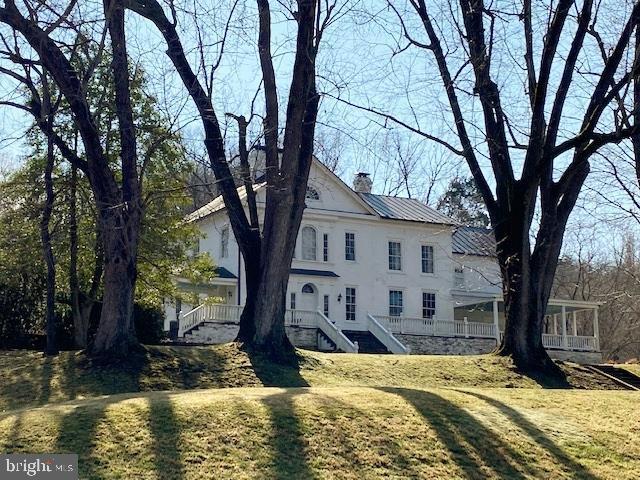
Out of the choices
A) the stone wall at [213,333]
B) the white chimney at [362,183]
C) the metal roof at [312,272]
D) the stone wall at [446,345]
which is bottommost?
the stone wall at [446,345]

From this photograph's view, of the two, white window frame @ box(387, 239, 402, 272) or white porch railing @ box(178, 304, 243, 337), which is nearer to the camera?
white porch railing @ box(178, 304, 243, 337)

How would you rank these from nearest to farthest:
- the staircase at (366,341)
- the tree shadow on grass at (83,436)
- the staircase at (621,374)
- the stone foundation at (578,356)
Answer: the tree shadow on grass at (83,436)
the staircase at (621,374)
the staircase at (366,341)
the stone foundation at (578,356)

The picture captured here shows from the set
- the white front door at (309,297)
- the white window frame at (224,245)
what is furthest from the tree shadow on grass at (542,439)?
the white window frame at (224,245)

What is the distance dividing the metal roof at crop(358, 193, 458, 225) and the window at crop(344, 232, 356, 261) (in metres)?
1.91

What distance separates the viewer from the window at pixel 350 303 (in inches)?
1455

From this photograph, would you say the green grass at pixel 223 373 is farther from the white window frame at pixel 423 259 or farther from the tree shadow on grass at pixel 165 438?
the white window frame at pixel 423 259

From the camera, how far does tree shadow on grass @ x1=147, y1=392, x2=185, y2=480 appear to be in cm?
762

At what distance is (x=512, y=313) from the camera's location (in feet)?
56.7

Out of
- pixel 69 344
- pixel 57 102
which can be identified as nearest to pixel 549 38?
pixel 57 102

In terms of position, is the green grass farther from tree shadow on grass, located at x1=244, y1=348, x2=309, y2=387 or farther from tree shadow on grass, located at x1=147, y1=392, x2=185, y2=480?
tree shadow on grass, located at x1=147, y1=392, x2=185, y2=480

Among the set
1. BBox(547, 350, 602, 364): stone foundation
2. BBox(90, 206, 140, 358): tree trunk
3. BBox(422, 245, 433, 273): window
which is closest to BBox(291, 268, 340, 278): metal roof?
BBox(422, 245, 433, 273): window

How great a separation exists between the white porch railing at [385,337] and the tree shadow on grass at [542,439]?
69.0 ft

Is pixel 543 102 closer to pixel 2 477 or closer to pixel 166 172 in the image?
pixel 166 172

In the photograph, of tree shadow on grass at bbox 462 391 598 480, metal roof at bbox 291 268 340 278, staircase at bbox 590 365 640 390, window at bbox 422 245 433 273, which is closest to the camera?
tree shadow on grass at bbox 462 391 598 480
